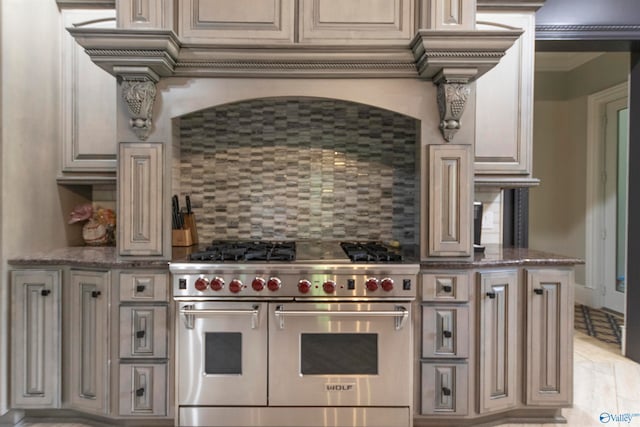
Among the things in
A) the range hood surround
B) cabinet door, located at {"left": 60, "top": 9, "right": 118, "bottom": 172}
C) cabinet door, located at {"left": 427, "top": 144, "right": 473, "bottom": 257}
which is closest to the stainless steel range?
cabinet door, located at {"left": 427, "top": 144, "right": 473, "bottom": 257}

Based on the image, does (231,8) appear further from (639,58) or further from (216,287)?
(639,58)

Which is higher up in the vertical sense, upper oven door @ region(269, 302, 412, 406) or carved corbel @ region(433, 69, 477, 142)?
carved corbel @ region(433, 69, 477, 142)

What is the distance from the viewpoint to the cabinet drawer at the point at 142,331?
Result: 1.96 meters

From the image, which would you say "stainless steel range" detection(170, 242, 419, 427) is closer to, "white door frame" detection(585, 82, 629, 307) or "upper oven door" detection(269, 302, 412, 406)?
"upper oven door" detection(269, 302, 412, 406)

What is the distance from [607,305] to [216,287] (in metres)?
4.42

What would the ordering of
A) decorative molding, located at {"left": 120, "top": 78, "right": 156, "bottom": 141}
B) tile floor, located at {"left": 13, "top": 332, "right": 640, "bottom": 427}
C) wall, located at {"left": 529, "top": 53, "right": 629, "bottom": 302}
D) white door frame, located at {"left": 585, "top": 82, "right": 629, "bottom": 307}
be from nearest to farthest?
decorative molding, located at {"left": 120, "top": 78, "right": 156, "bottom": 141} → tile floor, located at {"left": 13, "top": 332, "right": 640, "bottom": 427} → white door frame, located at {"left": 585, "top": 82, "right": 629, "bottom": 307} → wall, located at {"left": 529, "top": 53, "right": 629, "bottom": 302}

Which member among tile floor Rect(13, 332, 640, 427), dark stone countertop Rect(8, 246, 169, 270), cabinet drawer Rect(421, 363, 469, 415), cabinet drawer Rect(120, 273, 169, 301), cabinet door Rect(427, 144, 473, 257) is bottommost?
tile floor Rect(13, 332, 640, 427)

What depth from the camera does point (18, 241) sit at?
2.08 meters

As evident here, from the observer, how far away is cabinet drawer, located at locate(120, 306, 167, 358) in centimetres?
196

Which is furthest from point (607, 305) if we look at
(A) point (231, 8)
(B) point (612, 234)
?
(A) point (231, 8)

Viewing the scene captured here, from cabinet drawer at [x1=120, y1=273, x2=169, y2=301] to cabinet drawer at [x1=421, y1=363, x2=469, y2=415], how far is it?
1388 millimetres

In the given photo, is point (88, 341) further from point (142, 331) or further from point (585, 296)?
point (585, 296)

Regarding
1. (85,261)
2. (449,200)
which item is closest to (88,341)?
(85,261)

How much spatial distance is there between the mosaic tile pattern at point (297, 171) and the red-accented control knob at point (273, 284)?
70 centimetres
